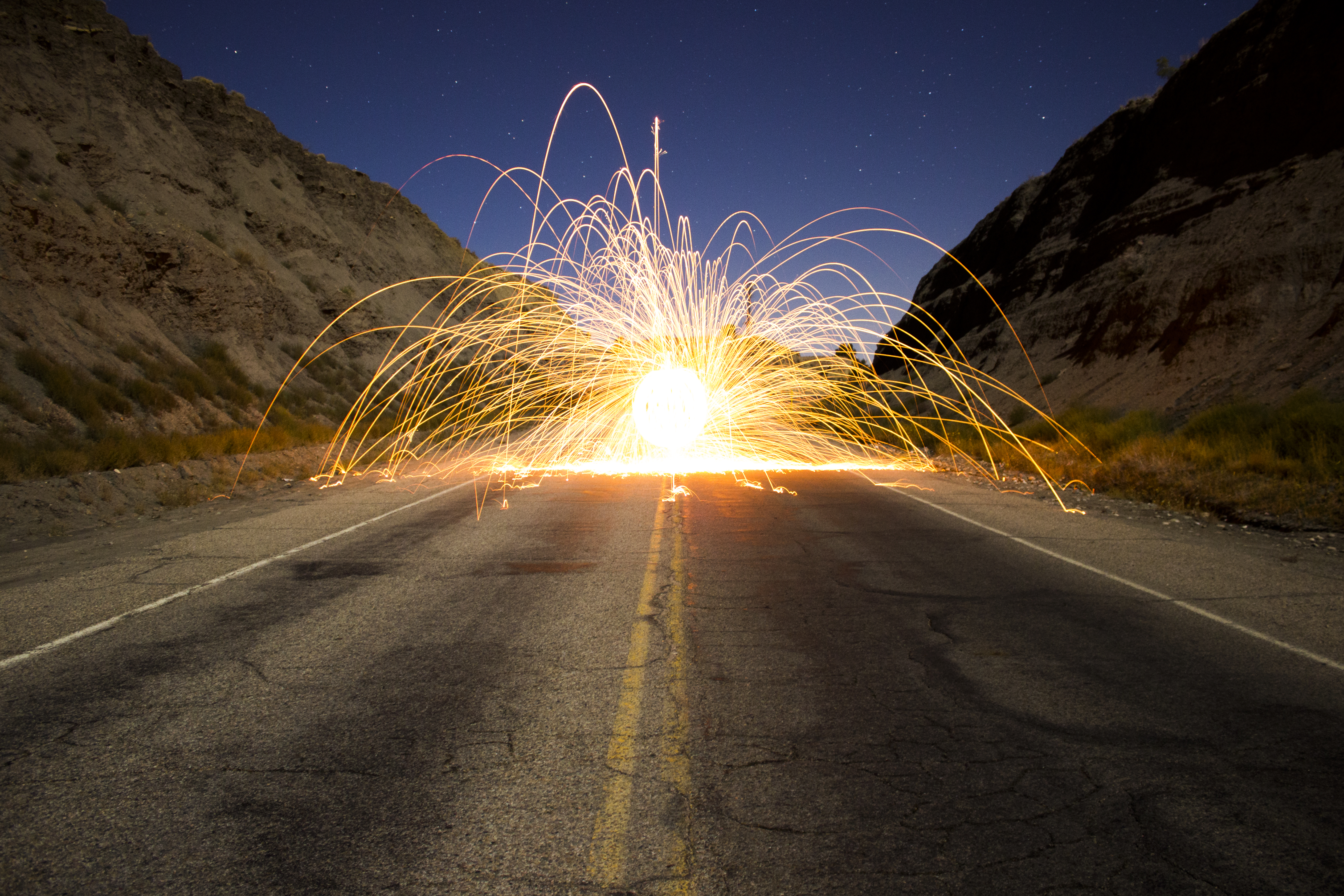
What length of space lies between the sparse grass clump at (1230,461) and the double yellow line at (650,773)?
7907mm

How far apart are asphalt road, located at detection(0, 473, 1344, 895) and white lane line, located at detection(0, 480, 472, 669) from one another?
0.06 metres

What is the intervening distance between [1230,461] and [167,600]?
12607 mm

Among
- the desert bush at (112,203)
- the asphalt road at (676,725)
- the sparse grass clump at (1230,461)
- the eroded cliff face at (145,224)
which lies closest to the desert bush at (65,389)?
the eroded cliff face at (145,224)

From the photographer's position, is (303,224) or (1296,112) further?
(303,224)

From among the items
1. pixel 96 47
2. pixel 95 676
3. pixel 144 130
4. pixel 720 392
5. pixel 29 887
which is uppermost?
pixel 96 47

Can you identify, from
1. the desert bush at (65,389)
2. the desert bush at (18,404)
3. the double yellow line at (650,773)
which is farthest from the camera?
the desert bush at (65,389)

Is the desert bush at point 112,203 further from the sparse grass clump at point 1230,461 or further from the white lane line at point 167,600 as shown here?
the sparse grass clump at point 1230,461

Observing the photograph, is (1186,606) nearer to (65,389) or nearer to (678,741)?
(678,741)

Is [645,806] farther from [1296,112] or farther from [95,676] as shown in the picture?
[1296,112]

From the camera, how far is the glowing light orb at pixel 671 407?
14.9m

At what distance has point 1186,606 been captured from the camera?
5398mm

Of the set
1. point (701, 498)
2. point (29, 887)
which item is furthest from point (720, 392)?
point (29, 887)

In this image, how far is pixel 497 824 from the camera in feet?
8.86

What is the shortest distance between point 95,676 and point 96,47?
1207 inches
